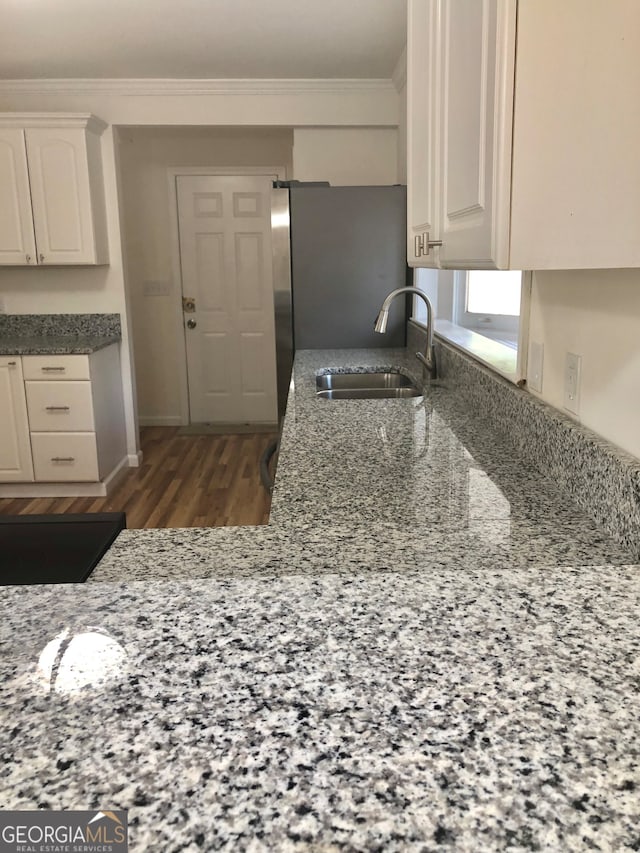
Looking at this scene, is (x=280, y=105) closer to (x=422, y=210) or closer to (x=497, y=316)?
(x=497, y=316)

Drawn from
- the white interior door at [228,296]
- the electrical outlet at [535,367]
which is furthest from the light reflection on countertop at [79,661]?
the white interior door at [228,296]

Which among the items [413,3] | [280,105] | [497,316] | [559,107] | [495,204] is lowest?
[497,316]

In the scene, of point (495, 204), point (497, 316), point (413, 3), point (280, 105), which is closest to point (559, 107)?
point (495, 204)

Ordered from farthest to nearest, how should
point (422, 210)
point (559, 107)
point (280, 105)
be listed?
1. point (280, 105)
2. point (422, 210)
3. point (559, 107)

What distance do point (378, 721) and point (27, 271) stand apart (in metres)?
4.30

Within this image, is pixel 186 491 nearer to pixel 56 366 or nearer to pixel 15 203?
pixel 56 366

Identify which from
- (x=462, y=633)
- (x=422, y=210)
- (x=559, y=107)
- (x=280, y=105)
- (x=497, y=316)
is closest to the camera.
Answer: (x=462, y=633)

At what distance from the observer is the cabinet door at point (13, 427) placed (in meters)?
3.76

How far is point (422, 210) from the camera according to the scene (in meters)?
1.51

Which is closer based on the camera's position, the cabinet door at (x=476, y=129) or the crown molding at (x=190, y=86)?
the cabinet door at (x=476, y=129)

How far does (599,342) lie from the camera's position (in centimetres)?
113

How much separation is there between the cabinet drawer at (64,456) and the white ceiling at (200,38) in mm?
2004

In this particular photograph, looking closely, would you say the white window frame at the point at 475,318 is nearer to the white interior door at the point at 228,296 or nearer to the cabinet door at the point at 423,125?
the cabinet door at the point at 423,125

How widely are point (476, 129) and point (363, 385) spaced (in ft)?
6.01
